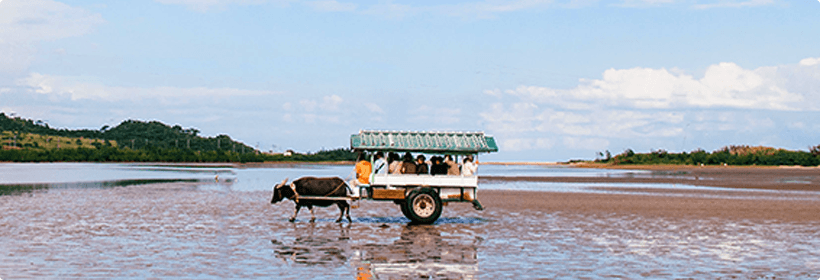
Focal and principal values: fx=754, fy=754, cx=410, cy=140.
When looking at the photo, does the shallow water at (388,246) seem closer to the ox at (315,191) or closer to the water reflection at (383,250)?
the water reflection at (383,250)

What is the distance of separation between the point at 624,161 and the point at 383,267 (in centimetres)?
10400

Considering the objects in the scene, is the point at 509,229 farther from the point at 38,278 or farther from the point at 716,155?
the point at 716,155

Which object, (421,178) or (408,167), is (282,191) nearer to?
(408,167)

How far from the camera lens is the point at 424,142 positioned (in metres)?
20.2

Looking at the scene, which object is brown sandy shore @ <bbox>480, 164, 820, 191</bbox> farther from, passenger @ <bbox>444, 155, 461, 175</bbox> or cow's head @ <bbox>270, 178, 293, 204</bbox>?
cow's head @ <bbox>270, 178, 293, 204</bbox>

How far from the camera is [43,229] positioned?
57.0ft

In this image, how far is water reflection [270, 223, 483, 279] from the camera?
12.1 meters

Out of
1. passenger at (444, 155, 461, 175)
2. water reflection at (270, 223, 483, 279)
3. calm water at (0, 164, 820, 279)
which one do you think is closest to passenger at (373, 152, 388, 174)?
calm water at (0, 164, 820, 279)

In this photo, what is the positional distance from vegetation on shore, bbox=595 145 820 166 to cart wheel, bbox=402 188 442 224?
77.5 metres

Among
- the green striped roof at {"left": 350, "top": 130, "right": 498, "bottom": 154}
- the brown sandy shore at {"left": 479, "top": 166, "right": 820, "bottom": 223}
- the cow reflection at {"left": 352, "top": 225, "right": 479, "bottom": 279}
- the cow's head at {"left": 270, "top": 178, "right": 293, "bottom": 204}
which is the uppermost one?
the green striped roof at {"left": 350, "top": 130, "right": 498, "bottom": 154}

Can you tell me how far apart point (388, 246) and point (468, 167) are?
5.58 meters

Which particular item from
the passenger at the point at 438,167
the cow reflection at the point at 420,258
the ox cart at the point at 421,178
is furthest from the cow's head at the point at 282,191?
the cow reflection at the point at 420,258

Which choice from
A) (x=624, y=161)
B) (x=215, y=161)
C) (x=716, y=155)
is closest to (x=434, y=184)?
(x=716, y=155)

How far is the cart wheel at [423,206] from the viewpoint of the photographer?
1967 cm
